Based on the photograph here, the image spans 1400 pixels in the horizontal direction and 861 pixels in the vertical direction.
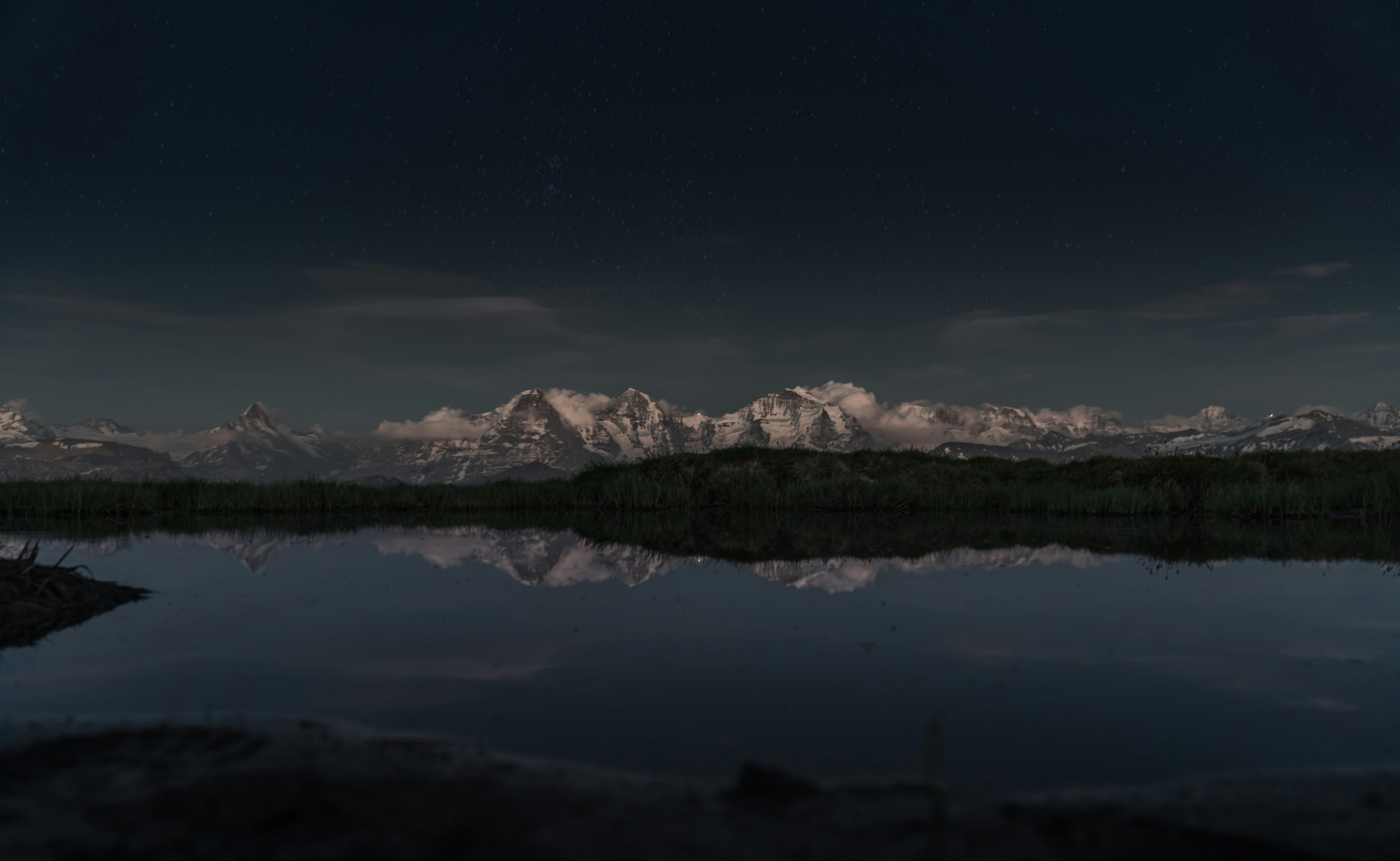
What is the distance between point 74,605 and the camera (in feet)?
31.1

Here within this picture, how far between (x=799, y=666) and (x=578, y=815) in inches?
145

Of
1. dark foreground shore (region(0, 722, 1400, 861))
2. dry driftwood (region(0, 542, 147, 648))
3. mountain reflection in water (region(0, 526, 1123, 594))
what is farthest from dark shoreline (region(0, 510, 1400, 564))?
dark foreground shore (region(0, 722, 1400, 861))

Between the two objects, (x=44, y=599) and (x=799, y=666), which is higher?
(x=44, y=599)

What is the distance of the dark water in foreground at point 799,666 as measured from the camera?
16.5 feet

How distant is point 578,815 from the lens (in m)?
3.83

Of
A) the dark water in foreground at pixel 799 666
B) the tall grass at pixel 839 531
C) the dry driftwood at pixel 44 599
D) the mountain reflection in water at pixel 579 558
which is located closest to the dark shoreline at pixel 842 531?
the tall grass at pixel 839 531

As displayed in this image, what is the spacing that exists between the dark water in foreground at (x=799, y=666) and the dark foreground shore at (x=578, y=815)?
1.27 feet

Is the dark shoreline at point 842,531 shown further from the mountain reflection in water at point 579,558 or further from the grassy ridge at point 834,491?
the grassy ridge at point 834,491

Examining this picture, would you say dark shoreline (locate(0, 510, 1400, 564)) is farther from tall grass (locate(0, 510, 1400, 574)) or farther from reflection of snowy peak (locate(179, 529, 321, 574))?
reflection of snowy peak (locate(179, 529, 321, 574))

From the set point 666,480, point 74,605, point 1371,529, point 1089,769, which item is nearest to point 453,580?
point 74,605

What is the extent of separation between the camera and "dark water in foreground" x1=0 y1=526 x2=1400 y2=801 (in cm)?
502

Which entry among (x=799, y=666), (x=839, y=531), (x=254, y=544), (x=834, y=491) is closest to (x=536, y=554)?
(x=254, y=544)

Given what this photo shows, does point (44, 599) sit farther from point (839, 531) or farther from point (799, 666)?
point (839, 531)

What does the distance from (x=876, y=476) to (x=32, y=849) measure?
119 ft
